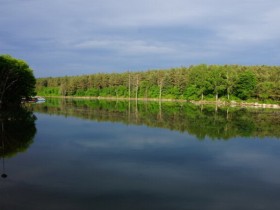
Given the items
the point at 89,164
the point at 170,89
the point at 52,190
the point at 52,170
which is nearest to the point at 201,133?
the point at 89,164

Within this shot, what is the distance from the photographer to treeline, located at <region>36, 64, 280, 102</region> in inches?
3986

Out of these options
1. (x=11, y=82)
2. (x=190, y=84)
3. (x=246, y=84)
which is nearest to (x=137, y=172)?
(x=11, y=82)

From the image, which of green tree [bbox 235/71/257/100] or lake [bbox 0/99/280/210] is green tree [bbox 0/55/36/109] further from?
green tree [bbox 235/71/257/100]

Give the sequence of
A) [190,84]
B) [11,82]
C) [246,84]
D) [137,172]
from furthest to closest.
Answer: [190,84] → [246,84] → [11,82] → [137,172]

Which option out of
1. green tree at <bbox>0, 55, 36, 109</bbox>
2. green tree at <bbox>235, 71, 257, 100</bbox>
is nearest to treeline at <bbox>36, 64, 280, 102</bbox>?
green tree at <bbox>235, 71, 257, 100</bbox>

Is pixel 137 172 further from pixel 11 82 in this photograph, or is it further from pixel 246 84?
pixel 246 84

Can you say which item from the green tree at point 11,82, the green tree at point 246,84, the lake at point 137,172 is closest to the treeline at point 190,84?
the green tree at point 246,84

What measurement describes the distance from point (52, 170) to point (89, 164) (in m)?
2.20

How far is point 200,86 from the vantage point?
113438mm

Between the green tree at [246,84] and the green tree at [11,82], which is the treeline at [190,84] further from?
the green tree at [11,82]

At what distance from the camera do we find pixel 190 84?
119938mm

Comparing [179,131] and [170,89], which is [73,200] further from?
[170,89]

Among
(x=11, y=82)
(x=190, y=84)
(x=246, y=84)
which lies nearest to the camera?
(x=11, y=82)

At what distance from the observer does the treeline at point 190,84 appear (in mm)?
101250
